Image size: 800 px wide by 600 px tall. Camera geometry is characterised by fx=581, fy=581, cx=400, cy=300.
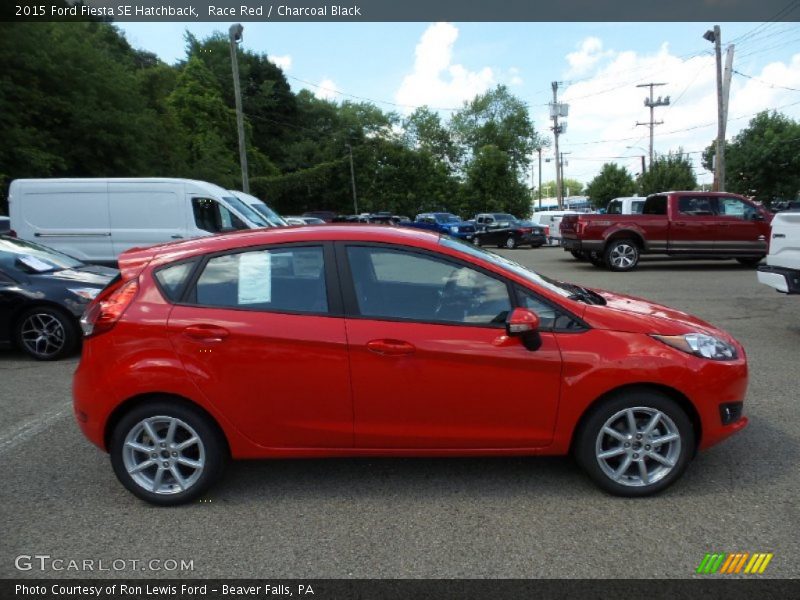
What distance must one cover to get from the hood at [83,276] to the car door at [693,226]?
13338 mm

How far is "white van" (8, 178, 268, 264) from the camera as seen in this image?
11.8 m

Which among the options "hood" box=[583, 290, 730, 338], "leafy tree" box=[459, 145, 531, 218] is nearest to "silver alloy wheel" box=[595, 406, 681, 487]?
"hood" box=[583, 290, 730, 338]

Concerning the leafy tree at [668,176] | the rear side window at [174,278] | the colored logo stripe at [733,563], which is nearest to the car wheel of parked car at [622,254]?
the colored logo stripe at [733,563]

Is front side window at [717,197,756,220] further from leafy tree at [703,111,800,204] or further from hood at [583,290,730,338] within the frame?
leafy tree at [703,111,800,204]

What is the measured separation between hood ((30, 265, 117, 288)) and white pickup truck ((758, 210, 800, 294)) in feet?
25.8

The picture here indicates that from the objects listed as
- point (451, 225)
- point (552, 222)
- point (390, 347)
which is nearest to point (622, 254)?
point (552, 222)

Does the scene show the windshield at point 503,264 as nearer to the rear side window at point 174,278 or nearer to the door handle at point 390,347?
the door handle at point 390,347

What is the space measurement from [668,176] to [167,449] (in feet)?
178

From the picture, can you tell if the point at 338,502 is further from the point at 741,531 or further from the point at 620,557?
the point at 741,531

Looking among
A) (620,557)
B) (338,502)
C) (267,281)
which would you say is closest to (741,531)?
(620,557)

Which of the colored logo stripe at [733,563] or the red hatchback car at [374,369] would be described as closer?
the colored logo stripe at [733,563]

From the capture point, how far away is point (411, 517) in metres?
3.19

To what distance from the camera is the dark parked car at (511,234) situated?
26703 mm

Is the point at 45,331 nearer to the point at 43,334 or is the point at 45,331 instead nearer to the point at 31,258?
the point at 43,334
